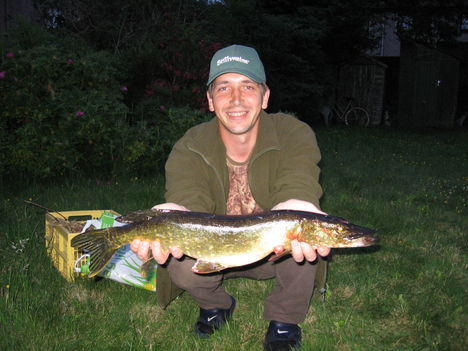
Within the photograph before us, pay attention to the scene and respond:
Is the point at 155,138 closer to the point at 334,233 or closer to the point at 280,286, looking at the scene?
the point at 280,286

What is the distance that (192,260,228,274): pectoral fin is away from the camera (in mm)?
3039

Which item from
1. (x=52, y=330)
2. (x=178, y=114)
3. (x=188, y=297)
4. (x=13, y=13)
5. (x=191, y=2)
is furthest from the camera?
(x=191, y=2)

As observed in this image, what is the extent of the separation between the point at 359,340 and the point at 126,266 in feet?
6.97

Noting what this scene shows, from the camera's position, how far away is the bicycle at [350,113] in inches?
944

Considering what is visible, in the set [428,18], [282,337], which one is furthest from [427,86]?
[282,337]

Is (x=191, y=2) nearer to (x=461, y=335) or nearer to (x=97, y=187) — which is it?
(x=97, y=187)

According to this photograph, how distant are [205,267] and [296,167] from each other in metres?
1.09

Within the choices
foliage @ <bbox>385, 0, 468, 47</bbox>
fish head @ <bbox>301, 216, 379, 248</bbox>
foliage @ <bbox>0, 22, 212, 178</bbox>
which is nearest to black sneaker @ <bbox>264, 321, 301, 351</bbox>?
fish head @ <bbox>301, 216, 379, 248</bbox>

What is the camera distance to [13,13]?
10.6 metres

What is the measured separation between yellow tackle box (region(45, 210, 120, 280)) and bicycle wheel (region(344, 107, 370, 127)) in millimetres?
21218

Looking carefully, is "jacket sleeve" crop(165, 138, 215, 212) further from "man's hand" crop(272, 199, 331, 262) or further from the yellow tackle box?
the yellow tackle box

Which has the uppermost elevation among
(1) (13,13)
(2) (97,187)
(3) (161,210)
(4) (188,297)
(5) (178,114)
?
(1) (13,13)

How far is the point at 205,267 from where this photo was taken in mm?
3061

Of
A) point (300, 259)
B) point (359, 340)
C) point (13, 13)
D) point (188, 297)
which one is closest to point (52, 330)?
point (188, 297)
